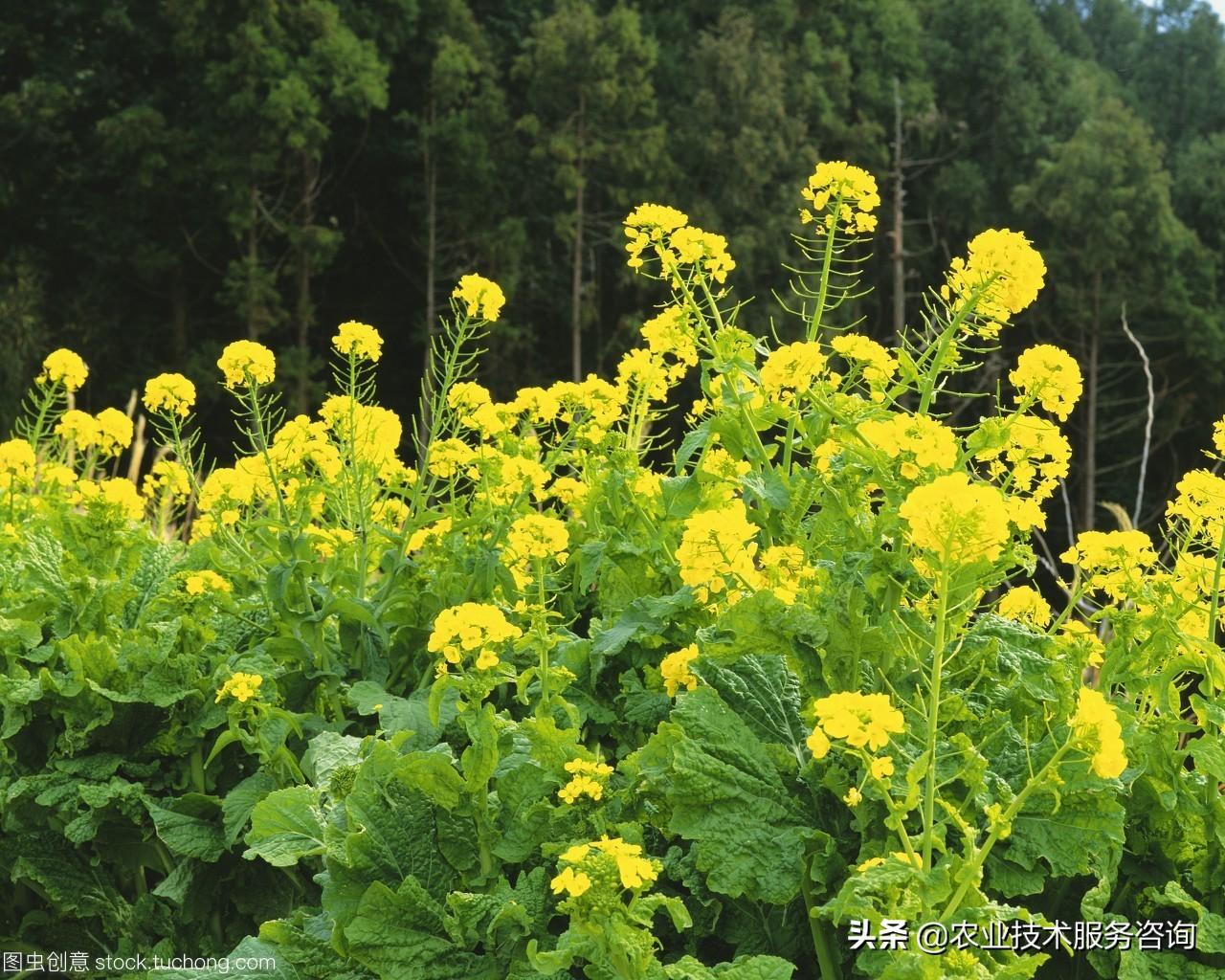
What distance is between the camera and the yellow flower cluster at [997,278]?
1.80 meters

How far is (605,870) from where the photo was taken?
135 centimetres

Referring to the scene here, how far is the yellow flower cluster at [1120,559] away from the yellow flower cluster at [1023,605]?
10cm

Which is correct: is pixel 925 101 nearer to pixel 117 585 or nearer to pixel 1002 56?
pixel 1002 56

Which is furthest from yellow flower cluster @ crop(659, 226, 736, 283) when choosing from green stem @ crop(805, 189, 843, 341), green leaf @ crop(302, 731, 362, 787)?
green leaf @ crop(302, 731, 362, 787)

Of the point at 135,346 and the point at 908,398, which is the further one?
the point at 135,346

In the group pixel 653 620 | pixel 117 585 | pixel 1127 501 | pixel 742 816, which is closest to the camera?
pixel 742 816

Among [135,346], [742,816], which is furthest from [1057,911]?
[135,346]

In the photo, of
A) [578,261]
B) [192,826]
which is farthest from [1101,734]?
[578,261]

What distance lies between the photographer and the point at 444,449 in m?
2.56

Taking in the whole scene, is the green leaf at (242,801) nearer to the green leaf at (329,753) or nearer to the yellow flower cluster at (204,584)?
the green leaf at (329,753)

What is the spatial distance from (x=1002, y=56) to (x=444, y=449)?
2380cm

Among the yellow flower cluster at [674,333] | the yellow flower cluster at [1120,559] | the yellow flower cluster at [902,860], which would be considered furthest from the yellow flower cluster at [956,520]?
the yellow flower cluster at [674,333]

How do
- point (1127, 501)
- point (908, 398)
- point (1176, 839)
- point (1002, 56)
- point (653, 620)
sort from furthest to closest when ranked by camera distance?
point (1002, 56) < point (1127, 501) < point (908, 398) < point (653, 620) < point (1176, 839)

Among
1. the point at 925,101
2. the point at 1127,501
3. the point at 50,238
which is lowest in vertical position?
the point at 1127,501
